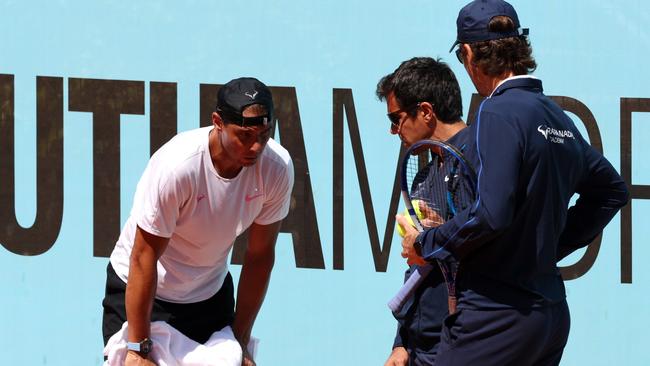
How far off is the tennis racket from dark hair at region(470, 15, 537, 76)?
25 cm

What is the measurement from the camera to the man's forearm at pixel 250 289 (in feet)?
12.2

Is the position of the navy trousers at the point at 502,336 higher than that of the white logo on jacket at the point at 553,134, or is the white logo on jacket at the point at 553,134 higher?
the white logo on jacket at the point at 553,134

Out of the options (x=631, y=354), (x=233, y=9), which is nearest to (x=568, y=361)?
(x=631, y=354)

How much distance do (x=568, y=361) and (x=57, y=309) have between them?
6.95 ft

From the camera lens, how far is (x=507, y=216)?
9.37 feet

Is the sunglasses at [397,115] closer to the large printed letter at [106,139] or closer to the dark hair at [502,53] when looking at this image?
the dark hair at [502,53]

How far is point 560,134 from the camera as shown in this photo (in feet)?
9.85

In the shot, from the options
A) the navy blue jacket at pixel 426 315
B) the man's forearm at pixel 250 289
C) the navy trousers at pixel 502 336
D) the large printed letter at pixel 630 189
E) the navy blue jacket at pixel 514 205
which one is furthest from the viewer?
the large printed letter at pixel 630 189

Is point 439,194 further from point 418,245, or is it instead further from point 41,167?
point 41,167

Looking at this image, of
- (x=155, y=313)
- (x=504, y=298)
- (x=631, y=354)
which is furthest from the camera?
(x=631, y=354)

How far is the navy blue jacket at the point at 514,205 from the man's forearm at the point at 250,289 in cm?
78

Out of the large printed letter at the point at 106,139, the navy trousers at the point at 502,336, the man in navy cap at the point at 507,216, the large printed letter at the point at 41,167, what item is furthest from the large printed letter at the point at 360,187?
the navy trousers at the point at 502,336

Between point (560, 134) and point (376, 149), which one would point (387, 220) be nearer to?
point (376, 149)

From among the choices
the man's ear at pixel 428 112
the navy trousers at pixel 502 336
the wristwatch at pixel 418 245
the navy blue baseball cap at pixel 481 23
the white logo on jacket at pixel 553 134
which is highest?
the navy blue baseball cap at pixel 481 23
